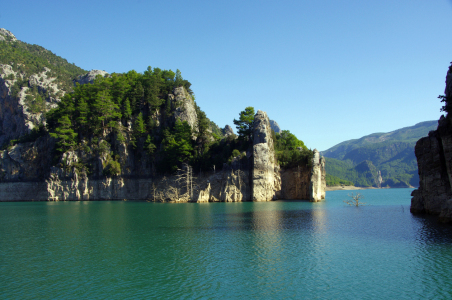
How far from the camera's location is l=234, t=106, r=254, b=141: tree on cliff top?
79.2 meters

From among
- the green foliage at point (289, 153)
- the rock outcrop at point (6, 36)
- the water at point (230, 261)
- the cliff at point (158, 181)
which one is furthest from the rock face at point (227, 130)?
the water at point (230, 261)

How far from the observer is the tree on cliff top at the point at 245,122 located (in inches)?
3120

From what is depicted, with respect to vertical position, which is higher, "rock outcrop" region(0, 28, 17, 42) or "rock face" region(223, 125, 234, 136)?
"rock outcrop" region(0, 28, 17, 42)

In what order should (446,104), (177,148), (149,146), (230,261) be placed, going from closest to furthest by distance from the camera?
(230,261)
(446,104)
(177,148)
(149,146)

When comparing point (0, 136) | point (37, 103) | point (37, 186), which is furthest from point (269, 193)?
point (0, 136)

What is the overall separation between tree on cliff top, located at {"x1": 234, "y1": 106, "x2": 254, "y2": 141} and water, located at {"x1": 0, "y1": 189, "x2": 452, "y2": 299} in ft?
152

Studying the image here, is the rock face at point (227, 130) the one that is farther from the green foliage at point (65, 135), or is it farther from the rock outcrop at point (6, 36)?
the rock outcrop at point (6, 36)

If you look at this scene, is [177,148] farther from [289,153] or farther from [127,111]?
[289,153]

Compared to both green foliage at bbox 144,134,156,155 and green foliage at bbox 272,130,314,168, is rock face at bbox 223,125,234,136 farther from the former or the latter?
green foliage at bbox 144,134,156,155

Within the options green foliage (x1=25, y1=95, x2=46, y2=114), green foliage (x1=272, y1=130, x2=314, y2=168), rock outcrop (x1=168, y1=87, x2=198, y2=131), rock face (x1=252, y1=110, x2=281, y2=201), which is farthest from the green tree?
green foliage (x1=272, y1=130, x2=314, y2=168)

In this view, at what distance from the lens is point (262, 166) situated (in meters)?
69.8

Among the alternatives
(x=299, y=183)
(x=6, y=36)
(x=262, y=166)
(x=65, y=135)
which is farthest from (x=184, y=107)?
(x=6, y=36)

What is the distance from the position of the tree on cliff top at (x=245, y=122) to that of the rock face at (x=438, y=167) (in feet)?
139

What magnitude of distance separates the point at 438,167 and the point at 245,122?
4922 centimetres
